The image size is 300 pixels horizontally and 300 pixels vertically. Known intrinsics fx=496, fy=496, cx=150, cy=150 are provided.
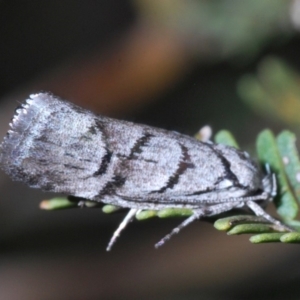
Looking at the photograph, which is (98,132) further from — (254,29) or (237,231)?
(254,29)

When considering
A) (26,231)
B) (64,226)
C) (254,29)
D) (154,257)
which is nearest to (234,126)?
(254,29)

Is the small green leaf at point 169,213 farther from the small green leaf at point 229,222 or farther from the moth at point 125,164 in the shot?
the moth at point 125,164

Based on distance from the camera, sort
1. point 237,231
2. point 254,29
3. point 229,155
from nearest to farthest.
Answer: point 237,231
point 229,155
point 254,29

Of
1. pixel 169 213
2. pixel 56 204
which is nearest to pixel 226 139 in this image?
pixel 169 213

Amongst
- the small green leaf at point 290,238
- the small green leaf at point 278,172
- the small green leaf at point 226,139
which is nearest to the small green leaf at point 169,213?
the small green leaf at point 290,238

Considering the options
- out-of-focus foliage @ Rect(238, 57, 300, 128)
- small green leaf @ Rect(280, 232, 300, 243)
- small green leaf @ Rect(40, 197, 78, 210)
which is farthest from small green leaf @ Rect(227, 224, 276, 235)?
out-of-focus foliage @ Rect(238, 57, 300, 128)

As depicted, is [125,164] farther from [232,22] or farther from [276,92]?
[232,22]

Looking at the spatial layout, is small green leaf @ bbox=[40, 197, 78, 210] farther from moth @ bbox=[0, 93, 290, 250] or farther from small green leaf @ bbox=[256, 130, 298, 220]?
small green leaf @ bbox=[256, 130, 298, 220]
